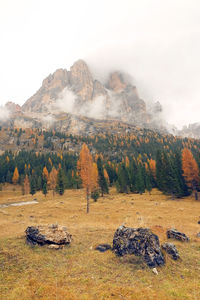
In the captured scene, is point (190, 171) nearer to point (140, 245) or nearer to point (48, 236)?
point (140, 245)

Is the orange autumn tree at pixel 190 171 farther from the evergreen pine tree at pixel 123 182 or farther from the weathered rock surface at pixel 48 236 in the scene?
the weathered rock surface at pixel 48 236

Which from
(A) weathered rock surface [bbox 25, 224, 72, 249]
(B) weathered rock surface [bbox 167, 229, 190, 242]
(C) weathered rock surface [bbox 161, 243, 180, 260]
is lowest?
(B) weathered rock surface [bbox 167, 229, 190, 242]

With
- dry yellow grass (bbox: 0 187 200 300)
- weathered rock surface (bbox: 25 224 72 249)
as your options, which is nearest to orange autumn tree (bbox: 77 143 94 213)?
weathered rock surface (bbox: 25 224 72 249)

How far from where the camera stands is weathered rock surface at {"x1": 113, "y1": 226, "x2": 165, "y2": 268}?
11.3 meters

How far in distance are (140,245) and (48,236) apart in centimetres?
821

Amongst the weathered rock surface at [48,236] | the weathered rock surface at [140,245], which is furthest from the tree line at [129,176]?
the weathered rock surface at [140,245]

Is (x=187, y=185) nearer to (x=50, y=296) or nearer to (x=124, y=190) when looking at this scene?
(x=124, y=190)

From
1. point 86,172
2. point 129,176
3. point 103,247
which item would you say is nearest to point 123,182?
point 129,176

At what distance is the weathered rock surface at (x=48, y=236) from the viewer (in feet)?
45.6

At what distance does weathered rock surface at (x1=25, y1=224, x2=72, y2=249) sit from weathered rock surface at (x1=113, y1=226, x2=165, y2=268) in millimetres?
4897

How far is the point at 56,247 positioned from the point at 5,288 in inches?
221

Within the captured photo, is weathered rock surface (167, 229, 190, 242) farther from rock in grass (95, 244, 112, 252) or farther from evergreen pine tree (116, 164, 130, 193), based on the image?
evergreen pine tree (116, 164, 130, 193)

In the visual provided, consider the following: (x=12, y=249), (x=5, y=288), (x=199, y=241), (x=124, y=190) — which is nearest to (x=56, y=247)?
(x=12, y=249)

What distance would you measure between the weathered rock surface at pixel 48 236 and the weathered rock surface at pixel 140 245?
490 centimetres
